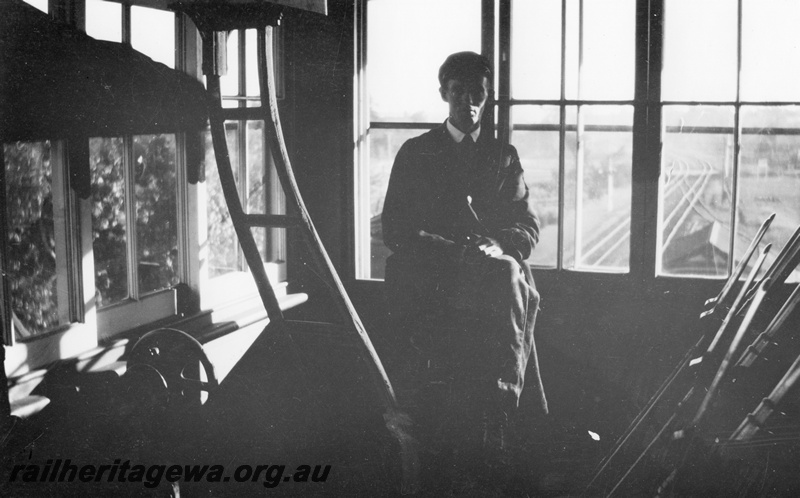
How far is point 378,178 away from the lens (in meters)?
4.16

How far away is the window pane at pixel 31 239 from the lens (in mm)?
2518

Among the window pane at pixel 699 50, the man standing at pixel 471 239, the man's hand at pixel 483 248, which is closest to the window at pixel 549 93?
the window pane at pixel 699 50

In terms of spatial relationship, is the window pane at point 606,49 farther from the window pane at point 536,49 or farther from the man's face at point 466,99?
the man's face at point 466,99

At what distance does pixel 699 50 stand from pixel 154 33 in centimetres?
230

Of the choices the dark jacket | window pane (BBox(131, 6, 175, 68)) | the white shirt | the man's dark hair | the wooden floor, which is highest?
window pane (BBox(131, 6, 175, 68))

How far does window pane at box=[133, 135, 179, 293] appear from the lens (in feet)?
10.3

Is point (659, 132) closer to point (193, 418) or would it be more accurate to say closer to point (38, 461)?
point (193, 418)

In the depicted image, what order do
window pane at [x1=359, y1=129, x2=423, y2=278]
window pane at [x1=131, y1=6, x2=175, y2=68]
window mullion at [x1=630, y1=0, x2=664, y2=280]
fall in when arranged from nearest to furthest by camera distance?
window pane at [x1=131, y1=6, x2=175, y2=68] < window mullion at [x1=630, y1=0, x2=664, y2=280] < window pane at [x1=359, y1=129, x2=423, y2=278]

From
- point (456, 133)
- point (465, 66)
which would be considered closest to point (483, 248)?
point (456, 133)

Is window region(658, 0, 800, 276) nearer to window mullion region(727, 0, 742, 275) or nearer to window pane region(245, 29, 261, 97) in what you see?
window mullion region(727, 0, 742, 275)

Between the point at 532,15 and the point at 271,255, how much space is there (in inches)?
67.5

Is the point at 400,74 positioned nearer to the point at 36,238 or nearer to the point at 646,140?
the point at 646,140

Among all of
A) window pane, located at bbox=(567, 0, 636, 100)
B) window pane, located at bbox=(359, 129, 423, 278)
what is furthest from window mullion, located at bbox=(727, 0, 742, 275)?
window pane, located at bbox=(359, 129, 423, 278)

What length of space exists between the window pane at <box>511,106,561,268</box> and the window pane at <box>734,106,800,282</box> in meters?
0.81
